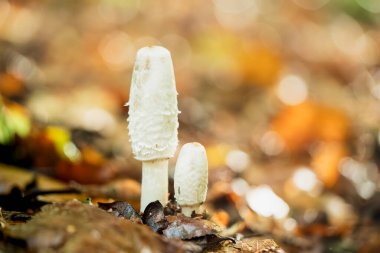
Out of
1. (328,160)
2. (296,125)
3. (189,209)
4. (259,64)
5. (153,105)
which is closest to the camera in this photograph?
(153,105)

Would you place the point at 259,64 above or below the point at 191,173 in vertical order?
above

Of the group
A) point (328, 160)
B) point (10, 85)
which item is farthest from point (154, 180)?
point (10, 85)

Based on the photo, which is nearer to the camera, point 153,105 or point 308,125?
point 153,105

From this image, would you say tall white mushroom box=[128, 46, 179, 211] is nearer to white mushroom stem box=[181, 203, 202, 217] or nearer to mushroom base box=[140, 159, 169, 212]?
mushroom base box=[140, 159, 169, 212]

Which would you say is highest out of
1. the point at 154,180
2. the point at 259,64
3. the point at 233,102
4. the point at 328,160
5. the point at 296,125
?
the point at 259,64

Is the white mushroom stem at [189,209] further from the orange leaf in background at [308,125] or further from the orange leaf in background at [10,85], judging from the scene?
the orange leaf in background at [10,85]

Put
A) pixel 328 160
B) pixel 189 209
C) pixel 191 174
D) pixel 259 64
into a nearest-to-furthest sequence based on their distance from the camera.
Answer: pixel 191 174
pixel 189 209
pixel 328 160
pixel 259 64

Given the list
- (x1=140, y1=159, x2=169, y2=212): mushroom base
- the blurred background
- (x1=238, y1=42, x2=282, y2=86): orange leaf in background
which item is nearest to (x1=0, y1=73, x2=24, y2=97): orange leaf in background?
the blurred background

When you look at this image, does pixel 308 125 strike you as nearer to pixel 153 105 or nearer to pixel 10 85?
pixel 10 85
